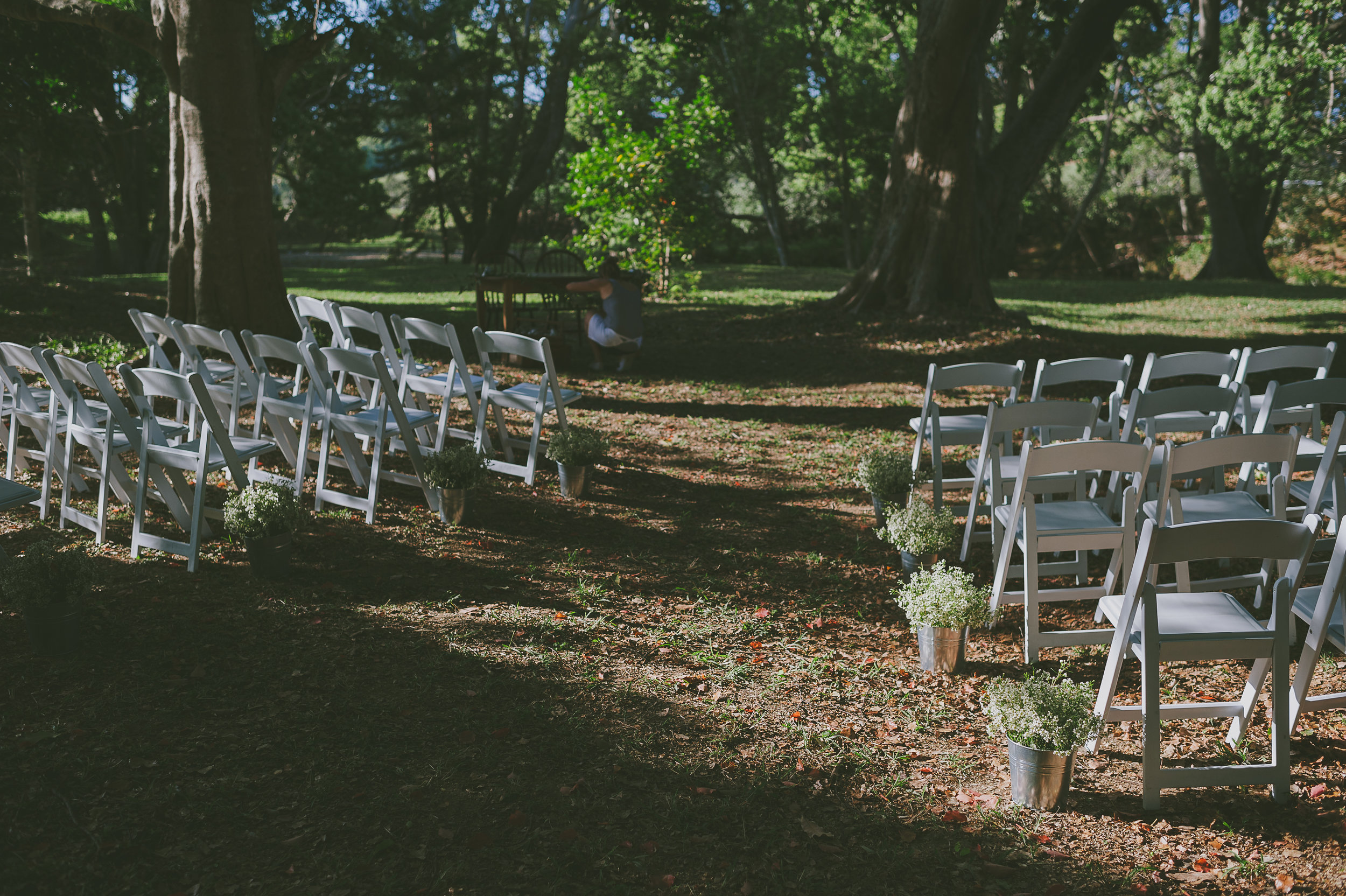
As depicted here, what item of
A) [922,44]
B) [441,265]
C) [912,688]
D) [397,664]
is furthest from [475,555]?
[441,265]

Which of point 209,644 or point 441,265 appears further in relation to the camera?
point 441,265

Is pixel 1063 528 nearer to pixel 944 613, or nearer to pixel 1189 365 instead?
pixel 944 613

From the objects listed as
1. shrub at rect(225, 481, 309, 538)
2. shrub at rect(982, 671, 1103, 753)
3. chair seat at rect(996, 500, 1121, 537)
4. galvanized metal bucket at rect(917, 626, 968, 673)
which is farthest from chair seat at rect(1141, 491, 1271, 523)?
shrub at rect(225, 481, 309, 538)

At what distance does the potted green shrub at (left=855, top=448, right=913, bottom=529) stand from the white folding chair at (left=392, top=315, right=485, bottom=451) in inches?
103

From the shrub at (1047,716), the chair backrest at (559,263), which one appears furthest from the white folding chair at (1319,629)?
the chair backrest at (559,263)

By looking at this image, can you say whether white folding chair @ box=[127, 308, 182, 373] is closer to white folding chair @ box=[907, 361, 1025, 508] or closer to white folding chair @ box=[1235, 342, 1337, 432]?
white folding chair @ box=[907, 361, 1025, 508]

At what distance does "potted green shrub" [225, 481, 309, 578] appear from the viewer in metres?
4.42

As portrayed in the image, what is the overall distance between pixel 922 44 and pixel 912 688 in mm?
10936

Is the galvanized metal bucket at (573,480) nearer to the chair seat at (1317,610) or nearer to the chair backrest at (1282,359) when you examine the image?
the chair seat at (1317,610)

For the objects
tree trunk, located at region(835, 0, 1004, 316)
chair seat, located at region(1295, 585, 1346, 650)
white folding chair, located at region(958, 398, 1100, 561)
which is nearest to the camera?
chair seat, located at region(1295, 585, 1346, 650)

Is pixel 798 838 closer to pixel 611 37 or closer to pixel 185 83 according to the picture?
pixel 185 83

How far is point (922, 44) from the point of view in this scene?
1234 cm

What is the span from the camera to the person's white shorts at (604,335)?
1020 centimetres

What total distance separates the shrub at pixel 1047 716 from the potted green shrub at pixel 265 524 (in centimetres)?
336
